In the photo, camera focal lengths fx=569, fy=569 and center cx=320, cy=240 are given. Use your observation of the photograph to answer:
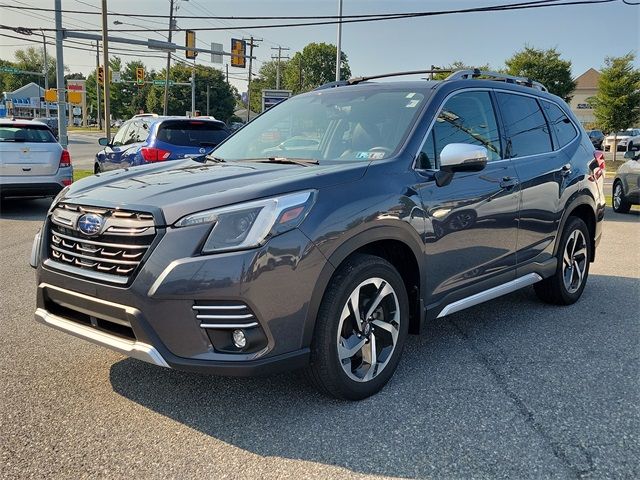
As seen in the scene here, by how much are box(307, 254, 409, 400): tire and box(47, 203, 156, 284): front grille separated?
96 cm

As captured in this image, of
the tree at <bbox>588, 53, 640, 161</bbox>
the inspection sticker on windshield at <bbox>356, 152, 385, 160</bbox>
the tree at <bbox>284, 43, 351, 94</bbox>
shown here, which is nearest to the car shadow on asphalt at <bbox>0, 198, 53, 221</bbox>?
the inspection sticker on windshield at <bbox>356, 152, 385, 160</bbox>

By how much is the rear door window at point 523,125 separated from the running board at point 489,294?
0.98 metres

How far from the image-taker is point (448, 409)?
3176mm

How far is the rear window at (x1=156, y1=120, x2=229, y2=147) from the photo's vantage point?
10.1m

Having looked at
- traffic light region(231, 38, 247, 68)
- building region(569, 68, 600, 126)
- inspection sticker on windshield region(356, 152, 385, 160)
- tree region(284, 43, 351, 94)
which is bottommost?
inspection sticker on windshield region(356, 152, 385, 160)

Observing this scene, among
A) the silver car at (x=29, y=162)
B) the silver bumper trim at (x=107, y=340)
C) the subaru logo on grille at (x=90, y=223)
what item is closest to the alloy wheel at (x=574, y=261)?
the silver bumper trim at (x=107, y=340)

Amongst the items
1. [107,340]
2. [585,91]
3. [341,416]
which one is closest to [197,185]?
[107,340]

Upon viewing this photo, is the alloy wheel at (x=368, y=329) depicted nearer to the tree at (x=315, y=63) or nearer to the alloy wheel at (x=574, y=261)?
the alloy wheel at (x=574, y=261)

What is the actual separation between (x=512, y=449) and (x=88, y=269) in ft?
7.58

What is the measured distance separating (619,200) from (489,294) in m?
9.67

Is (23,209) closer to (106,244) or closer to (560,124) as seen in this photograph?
(106,244)

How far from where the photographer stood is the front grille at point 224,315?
8.73 ft

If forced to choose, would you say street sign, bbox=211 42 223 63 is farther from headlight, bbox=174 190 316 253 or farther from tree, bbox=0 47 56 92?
tree, bbox=0 47 56 92

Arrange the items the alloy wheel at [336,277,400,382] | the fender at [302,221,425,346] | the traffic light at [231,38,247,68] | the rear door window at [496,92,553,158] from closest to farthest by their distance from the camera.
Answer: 1. the fender at [302,221,425,346]
2. the alloy wheel at [336,277,400,382]
3. the rear door window at [496,92,553,158]
4. the traffic light at [231,38,247,68]
